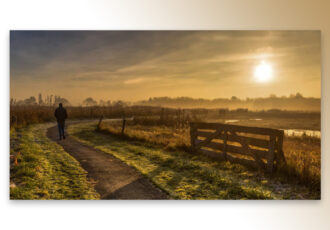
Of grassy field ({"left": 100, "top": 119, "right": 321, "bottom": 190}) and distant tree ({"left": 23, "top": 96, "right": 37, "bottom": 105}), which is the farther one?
distant tree ({"left": 23, "top": 96, "right": 37, "bottom": 105})

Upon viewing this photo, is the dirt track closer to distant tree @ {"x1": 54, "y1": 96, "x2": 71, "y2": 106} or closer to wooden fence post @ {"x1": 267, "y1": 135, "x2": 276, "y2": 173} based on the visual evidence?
distant tree @ {"x1": 54, "y1": 96, "x2": 71, "y2": 106}

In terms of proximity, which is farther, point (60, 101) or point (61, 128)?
point (61, 128)

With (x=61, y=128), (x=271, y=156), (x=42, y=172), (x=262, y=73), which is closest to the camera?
(x=271, y=156)

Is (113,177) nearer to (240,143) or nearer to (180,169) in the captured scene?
(180,169)

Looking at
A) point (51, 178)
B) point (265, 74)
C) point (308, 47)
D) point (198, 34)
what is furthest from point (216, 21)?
point (51, 178)

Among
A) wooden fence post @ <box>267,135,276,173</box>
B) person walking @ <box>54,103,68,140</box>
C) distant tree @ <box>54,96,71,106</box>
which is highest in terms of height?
distant tree @ <box>54,96,71,106</box>

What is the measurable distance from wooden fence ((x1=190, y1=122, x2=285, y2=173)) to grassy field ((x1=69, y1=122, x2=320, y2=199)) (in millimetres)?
154

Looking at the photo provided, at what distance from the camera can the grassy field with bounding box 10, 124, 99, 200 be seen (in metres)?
4.90

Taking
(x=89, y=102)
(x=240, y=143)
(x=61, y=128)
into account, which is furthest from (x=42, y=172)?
(x=240, y=143)

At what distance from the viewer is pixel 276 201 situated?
16.4ft

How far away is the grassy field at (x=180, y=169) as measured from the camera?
4867 millimetres

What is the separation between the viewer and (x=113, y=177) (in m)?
5.05

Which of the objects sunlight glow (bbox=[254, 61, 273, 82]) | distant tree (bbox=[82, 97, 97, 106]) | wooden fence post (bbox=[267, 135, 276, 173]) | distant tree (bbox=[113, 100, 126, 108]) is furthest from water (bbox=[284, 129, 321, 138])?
distant tree (bbox=[82, 97, 97, 106])

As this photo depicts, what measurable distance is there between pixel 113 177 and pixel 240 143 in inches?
90.0
